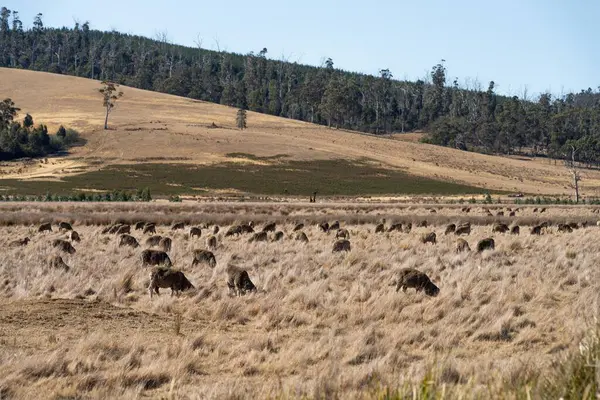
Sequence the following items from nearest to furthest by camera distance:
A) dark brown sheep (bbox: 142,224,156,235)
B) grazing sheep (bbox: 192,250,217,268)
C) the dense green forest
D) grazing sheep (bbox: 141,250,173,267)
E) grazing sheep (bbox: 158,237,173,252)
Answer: grazing sheep (bbox: 141,250,173,267) → grazing sheep (bbox: 192,250,217,268) → grazing sheep (bbox: 158,237,173,252) → dark brown sheep (bbox: 142,224,156,235) → the dense green forest

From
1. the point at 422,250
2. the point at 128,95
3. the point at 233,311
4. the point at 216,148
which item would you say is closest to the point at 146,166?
the point at 216,148

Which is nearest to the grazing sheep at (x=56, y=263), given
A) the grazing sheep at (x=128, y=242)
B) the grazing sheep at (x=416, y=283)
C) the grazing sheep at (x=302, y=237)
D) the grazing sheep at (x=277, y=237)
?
the grazing sheep at (x=128, y=242)

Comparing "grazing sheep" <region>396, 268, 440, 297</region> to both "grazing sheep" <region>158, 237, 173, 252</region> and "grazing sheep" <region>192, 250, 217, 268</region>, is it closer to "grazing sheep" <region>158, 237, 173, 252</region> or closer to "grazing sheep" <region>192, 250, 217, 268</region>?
"grazing sheep" <region>192, 250, 217, 268</region>

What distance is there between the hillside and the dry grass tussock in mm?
67665

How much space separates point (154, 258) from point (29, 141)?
9255 cm

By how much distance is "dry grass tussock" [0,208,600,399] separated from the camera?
785 centimetres

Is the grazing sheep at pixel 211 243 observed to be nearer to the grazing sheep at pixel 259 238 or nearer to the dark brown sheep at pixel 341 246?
the grazing sheep at pixel 259 238

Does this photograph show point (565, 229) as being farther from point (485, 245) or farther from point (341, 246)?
point (341, 246)

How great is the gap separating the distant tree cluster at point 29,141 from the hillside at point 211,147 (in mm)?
3084

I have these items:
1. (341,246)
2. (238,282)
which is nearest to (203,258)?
(238,282)

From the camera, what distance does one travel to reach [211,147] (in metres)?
108

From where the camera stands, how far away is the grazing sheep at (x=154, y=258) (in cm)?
1776

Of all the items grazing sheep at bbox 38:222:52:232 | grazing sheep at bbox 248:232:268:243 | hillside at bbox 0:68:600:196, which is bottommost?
grazing sheep at bbox 38:222:52:232

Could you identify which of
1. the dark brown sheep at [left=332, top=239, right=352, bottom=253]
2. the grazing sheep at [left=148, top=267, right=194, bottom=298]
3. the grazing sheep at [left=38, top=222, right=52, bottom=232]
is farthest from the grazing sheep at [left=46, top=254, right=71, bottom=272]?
the grazing sheep at [left=38, top=222, right=52, bottom=232]
